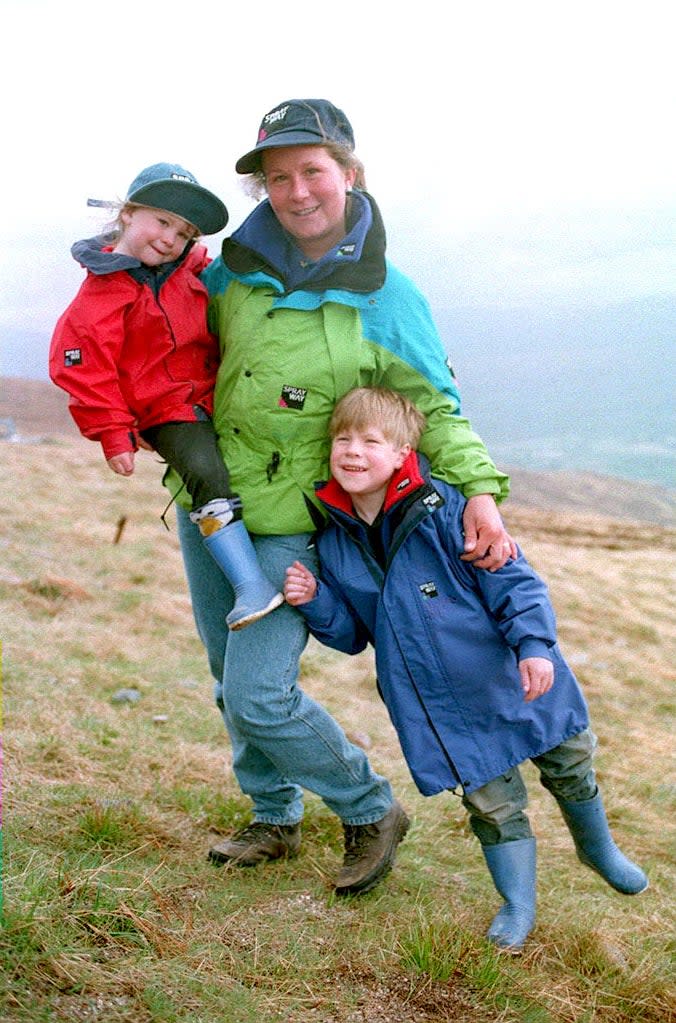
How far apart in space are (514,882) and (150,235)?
295cm

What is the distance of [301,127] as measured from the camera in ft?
12.3

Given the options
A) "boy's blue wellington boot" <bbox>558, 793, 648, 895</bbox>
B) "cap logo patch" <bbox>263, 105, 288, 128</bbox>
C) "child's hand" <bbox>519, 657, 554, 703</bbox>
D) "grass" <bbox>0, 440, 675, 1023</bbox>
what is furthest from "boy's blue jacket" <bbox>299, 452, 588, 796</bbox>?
"cap logo patch" <bbox>263, 105, 288, 128</bbox>

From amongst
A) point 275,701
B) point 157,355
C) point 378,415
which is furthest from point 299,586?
point 157,355

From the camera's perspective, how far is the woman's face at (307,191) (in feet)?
12.5

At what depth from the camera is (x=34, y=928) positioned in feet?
10.3

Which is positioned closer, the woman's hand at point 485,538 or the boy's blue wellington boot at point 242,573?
the woman's hand at point 485,538

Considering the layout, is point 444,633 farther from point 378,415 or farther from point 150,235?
point 150,235

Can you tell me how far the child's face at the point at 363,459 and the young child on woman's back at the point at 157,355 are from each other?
464 millimetres

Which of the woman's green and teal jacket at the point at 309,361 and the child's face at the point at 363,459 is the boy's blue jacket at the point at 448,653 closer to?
the child's face at the point at 363,459

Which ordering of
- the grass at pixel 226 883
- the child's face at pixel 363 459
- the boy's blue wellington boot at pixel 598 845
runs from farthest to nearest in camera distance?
the boy's blue wellington boot at pixel 598 845, the child's face at pixel 363 459, the grass at pixel 226 883

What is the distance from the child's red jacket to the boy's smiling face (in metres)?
0.66

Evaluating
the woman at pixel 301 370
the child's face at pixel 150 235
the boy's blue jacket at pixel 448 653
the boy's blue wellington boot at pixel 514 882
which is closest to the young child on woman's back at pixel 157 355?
the child's face at pixel 150 235

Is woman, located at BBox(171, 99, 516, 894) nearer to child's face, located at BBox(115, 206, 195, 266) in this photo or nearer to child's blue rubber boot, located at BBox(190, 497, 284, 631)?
child's blue rubber boot, located at BBox(190, 497, 284, 631)

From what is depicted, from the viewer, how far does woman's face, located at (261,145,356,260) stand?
3.80 metres
